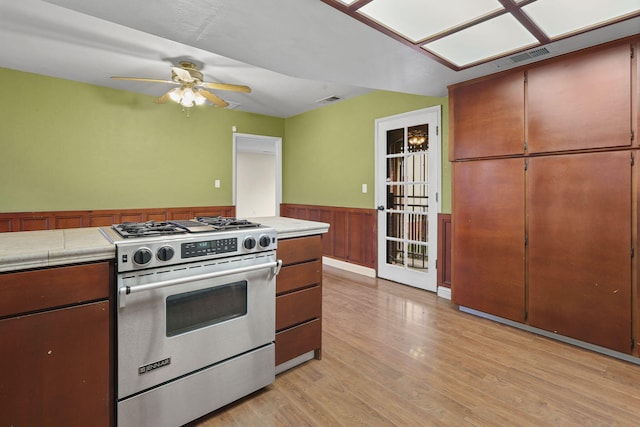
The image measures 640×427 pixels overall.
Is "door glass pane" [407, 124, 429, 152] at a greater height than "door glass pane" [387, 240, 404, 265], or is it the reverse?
"door glass pane" [407, 124, 429, 152]

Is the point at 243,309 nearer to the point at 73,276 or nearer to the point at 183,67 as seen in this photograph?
the point at 73,276

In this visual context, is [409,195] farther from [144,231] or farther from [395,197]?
[144,231]

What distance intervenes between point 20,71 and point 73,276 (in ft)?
12.9

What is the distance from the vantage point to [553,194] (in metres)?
2.53

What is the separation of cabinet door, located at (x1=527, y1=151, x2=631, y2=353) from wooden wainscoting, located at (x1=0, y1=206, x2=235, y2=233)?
4.35 metres

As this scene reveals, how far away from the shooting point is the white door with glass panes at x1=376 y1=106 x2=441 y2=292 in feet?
12.3

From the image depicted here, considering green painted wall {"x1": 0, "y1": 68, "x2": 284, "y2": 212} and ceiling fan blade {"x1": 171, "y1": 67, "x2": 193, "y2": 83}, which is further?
green painted wall {"x1": 0, "y1": 68, "x2": 284, "y2": 212}

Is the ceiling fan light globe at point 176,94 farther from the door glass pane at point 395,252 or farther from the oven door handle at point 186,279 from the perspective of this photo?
the door glass pane at point 395,252

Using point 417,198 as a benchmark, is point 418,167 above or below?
above

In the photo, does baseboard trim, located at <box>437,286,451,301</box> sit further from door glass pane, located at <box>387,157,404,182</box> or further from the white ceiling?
the white ceiling

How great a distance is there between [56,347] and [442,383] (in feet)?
6.61

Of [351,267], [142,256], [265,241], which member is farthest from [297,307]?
[351,267]

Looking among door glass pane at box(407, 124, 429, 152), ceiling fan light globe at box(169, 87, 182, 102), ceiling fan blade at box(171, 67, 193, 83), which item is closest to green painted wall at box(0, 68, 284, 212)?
ceiling fan light globe at box(169, 87, 182, 102)

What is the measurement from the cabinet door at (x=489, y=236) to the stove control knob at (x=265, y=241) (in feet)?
6.89
